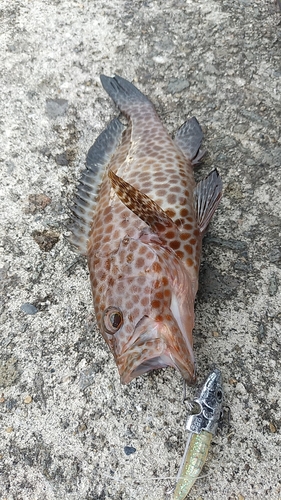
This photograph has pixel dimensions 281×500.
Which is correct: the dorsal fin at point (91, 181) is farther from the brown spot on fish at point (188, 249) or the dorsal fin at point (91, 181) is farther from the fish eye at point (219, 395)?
the fish eye at point (219, 395)

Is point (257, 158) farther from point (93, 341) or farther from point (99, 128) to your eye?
point (93, 341)

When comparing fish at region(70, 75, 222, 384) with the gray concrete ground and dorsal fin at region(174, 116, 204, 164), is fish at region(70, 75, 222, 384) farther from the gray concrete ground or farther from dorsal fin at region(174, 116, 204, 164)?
the gray concrete ground

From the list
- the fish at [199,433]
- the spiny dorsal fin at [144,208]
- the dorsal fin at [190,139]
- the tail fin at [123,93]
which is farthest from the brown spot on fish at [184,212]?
the tail fin at [123,93]

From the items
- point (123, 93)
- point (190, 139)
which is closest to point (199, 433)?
point (190, 139)

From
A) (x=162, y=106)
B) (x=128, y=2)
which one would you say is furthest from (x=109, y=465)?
(x=128, y=2)

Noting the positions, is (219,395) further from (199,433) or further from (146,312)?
(146,312)

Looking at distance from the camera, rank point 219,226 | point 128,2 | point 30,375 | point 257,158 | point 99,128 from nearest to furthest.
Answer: point 30,375 → point 219,226 → point 257,158 → point 99,128 → point 128,2

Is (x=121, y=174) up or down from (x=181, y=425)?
up
